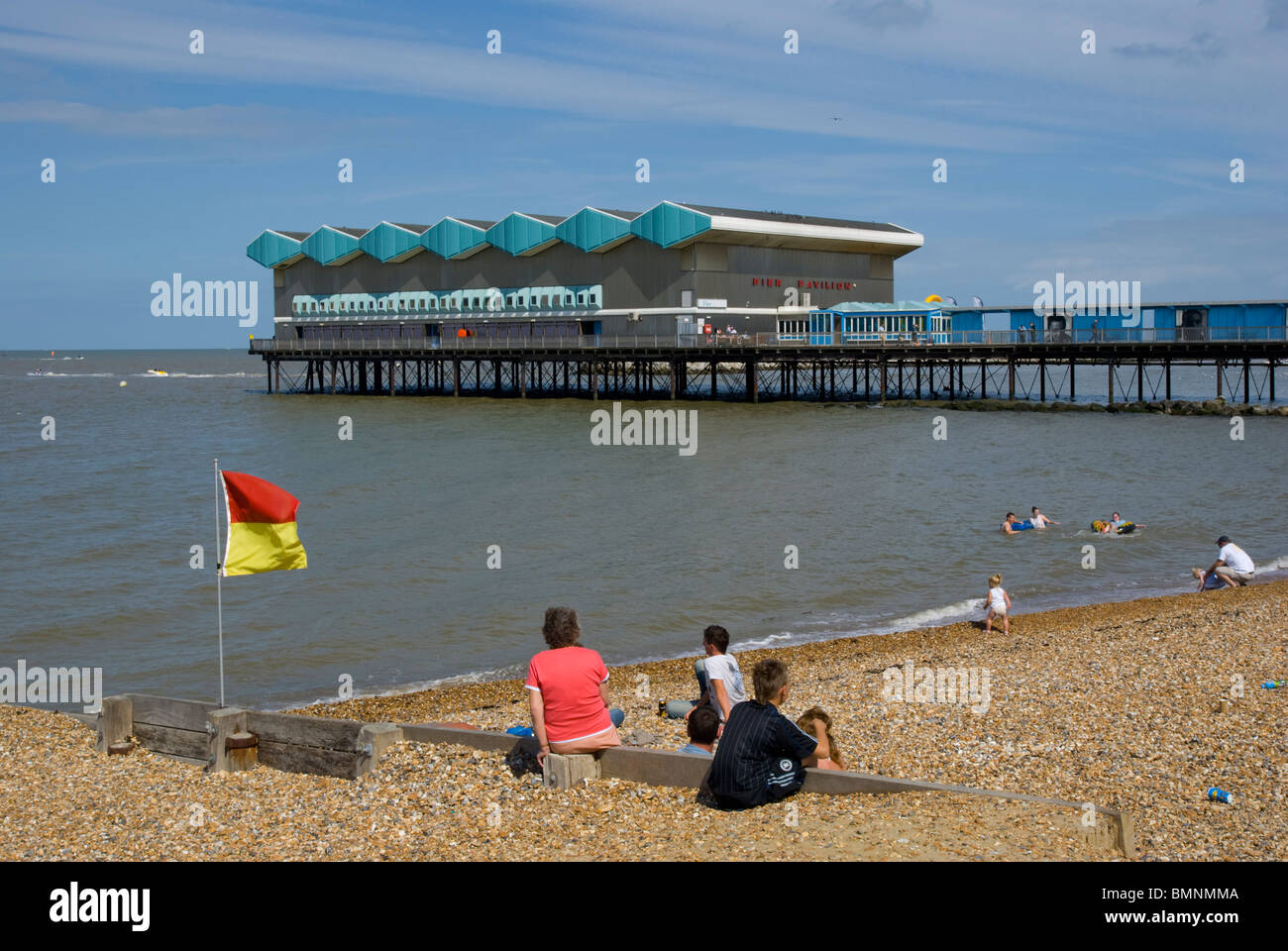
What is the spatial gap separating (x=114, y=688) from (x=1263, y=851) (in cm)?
1242

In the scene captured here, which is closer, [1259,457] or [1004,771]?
[1004,771]

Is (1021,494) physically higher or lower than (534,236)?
lower

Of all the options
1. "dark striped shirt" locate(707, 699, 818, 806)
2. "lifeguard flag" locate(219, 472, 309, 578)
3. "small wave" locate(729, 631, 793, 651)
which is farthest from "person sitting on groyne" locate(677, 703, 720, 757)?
"small wave" locate(729, 631, 793, 651)

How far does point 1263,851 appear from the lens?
6.52 metres

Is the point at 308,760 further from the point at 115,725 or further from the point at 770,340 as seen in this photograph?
the point at 770,340

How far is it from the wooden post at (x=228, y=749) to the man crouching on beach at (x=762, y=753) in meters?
3.62

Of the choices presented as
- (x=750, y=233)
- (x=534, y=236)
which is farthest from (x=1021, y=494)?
(x=534, y=236)

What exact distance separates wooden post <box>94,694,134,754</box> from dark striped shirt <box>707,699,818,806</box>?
5051 mm

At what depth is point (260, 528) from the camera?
33.0ft

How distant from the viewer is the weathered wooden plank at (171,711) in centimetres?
923

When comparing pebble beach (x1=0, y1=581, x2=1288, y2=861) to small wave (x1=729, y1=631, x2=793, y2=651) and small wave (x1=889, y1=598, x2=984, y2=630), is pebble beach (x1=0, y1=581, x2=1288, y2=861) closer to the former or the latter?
small wave (x1=729, y1=631, x2=793, y2=651)

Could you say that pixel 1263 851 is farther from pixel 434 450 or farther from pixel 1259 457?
pixel 434 450

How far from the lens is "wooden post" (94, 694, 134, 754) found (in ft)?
31.3
